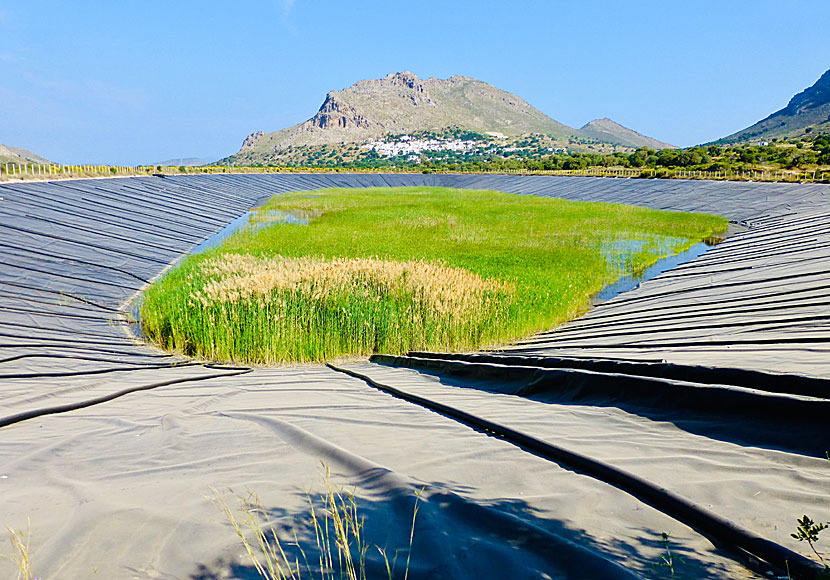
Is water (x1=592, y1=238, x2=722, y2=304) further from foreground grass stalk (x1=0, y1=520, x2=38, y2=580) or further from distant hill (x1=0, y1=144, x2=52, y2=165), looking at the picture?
distant hill (x1=0, y1=144, x2=52, y2=165)

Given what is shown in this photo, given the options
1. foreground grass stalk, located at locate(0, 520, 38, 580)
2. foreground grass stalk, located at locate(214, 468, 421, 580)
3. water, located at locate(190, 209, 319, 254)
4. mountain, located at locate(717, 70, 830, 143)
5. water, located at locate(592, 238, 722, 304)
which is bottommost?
water, located at locate(592, 238, 722, 304)

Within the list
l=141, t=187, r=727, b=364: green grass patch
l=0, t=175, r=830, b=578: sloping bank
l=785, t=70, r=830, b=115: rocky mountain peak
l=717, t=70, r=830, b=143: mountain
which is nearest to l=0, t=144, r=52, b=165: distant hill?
l=141, t=187, r=727, b=364: green grass patch

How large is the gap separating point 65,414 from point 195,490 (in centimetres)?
228

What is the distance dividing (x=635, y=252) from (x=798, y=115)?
7107 inches

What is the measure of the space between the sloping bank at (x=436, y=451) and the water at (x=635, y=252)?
21.0 feet

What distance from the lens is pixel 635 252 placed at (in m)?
19.0

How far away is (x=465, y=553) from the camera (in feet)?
7.70

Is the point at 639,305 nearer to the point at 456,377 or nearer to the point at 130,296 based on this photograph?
the point at 456,377

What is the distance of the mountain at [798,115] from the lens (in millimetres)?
146750

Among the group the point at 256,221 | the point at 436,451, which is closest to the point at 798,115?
the point at 256,221

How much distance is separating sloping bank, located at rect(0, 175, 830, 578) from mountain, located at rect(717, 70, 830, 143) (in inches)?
6352

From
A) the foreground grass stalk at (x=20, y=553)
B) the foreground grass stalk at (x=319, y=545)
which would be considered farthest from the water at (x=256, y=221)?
the foreground grass stalk at (x=319, y=545)

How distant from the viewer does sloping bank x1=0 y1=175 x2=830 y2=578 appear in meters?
2.38

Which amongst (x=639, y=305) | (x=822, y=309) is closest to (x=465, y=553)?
(x=822, y=309)
